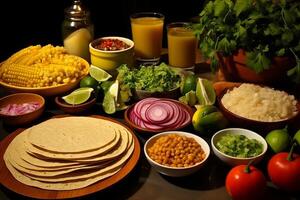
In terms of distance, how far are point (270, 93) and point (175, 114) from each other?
0.43 m

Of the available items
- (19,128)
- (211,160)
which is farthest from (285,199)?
(19,128)

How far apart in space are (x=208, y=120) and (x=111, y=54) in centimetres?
69

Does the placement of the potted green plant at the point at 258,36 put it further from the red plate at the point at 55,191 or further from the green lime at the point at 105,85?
the red plate at the point at 55,191

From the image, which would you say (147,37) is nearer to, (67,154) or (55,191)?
(67,154)

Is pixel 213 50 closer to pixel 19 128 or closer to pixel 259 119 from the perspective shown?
pixel 259 119

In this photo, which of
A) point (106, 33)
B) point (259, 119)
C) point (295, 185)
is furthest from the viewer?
point (106, 33)

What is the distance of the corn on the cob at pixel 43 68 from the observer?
1883mm

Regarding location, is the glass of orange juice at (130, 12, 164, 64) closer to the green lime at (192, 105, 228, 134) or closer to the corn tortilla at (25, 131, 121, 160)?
the green lime at (192, 105, 228, 134)

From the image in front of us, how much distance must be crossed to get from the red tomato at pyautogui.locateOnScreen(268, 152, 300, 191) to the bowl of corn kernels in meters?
1.07

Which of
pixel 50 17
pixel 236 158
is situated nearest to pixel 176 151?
pixel 236 158

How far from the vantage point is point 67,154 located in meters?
1.40

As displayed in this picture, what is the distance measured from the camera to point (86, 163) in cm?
138

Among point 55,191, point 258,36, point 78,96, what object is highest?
point 258,36

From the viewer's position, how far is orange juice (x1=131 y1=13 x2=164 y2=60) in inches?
86.2
